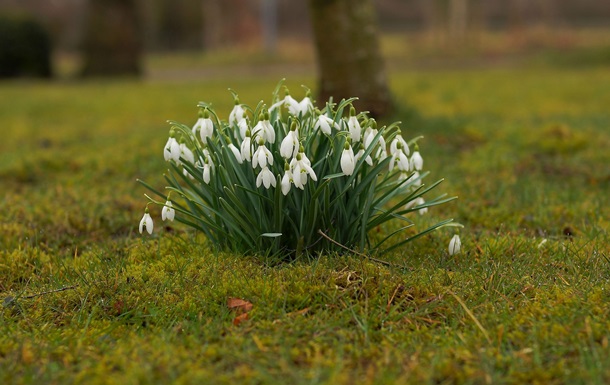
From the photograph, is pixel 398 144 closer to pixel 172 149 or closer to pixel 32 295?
pixel 172 149

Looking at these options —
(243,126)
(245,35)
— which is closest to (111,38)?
(243,126)

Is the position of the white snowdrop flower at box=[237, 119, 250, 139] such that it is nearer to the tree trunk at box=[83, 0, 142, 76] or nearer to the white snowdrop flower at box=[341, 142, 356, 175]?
the white snowdrop flower at box=[341, 142, 356, 175]

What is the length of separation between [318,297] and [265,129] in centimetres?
74

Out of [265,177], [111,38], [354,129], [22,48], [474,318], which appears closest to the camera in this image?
[474,318]

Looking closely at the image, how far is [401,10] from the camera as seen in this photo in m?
41.1

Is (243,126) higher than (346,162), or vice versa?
(243,126)

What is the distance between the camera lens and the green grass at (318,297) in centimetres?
222

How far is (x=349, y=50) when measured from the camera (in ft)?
21.8

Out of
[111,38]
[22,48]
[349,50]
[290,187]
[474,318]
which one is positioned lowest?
[474,318]

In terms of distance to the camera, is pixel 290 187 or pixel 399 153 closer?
pixel 290 187

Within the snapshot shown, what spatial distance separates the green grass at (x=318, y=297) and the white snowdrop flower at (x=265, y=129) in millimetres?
561

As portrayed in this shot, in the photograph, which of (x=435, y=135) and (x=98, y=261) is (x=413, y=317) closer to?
(x=98, y=261)

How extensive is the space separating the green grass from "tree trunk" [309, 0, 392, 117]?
1869mm

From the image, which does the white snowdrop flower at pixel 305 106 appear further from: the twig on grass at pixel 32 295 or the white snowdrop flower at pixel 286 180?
the twig on grass at pixel 32 295
